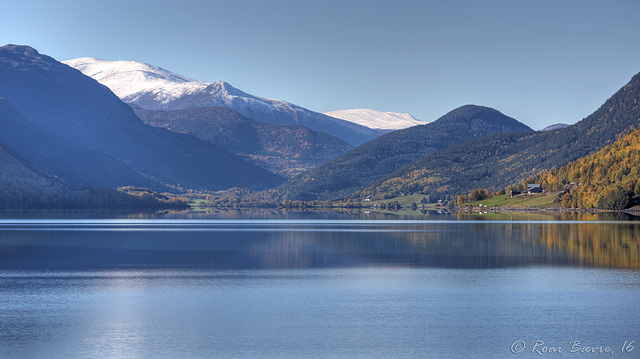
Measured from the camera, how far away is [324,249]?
81.6m

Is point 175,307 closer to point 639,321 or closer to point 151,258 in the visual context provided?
point 639,321

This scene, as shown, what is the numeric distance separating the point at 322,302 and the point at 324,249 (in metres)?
37.5

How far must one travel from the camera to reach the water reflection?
66.5m

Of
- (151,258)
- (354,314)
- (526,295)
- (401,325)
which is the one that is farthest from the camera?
(151,258)

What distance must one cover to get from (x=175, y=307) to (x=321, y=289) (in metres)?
11.1

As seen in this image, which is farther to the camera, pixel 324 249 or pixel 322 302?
pixel 324 249

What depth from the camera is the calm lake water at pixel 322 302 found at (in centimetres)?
3281

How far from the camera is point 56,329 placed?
35938 millimetres

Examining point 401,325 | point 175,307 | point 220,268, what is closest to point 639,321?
point 401,325

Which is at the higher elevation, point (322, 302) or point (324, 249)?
point (324, 249)

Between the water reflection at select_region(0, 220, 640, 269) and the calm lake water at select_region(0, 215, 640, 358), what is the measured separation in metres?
0.36

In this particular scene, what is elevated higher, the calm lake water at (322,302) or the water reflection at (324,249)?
the water reflection at (324,249)

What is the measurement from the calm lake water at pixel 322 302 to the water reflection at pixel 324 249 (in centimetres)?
36

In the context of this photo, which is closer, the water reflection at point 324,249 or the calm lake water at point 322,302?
the calm lake water at point 322,302
